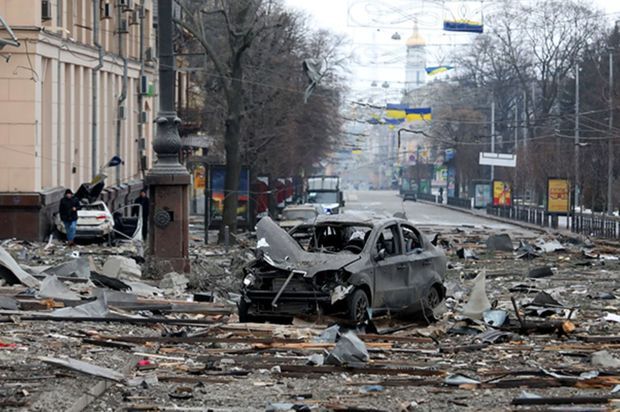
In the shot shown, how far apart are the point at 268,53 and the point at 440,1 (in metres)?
28.7

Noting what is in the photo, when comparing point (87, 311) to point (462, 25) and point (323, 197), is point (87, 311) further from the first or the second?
point (323, 197)

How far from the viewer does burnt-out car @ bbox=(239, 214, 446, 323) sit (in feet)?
52.9

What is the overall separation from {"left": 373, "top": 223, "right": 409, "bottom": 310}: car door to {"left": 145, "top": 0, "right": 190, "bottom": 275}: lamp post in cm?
638

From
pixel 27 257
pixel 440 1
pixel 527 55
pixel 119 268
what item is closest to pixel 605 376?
pixel 119 268

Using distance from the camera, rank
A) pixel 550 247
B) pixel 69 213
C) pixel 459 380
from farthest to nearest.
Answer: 1. pixel 550 247
2. pixel 69 213
3. pixel 459 380

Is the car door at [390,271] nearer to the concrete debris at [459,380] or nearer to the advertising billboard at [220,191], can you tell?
the concrete debris at [459,380]

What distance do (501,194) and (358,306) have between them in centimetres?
7091

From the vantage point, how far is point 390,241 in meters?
17.9

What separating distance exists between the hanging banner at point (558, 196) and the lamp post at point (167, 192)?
38.6m

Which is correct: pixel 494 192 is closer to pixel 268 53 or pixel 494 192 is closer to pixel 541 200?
pixel 541 200

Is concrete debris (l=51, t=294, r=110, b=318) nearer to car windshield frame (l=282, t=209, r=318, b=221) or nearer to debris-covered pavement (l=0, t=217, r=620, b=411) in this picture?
debris-covered pavement (l=0, t=217, r=620, b=411)

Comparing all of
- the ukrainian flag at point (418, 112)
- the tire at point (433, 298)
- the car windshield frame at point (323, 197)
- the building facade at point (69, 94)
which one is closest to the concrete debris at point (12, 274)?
the tire at point (433, 298)

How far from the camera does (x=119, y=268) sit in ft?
73.6

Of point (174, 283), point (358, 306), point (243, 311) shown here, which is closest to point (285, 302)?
point (243, 311)
